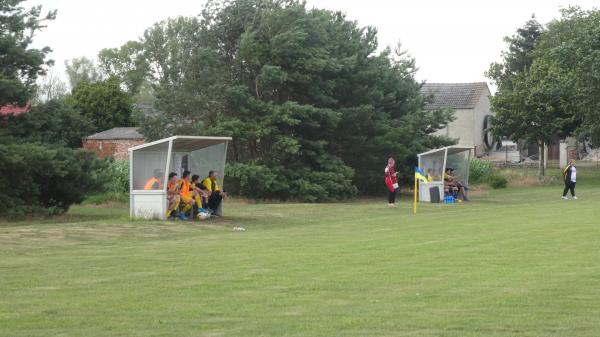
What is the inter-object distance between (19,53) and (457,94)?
222ft

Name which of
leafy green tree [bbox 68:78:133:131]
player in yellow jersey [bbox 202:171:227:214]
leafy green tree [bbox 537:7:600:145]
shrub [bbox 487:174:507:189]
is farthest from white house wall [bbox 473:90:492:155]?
player in yellow jersey [bbox 202:171:227:214]

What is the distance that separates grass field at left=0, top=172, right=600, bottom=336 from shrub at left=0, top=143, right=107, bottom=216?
234 inches

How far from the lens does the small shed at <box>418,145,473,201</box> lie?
142 ft

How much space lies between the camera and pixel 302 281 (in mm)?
13234

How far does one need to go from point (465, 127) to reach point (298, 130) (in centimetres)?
4968

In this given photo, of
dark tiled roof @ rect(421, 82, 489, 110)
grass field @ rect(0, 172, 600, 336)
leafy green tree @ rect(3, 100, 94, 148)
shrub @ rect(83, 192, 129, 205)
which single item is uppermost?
dark tiled roof @ rect(421, 82, 489, 110)

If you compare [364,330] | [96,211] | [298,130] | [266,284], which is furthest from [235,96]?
[364,330]

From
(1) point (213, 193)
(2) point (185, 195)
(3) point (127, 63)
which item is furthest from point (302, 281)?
(3) point (127, 63)

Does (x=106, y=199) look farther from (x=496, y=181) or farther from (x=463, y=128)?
(x=463, y=128)

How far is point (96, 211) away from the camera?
35969 millimetres

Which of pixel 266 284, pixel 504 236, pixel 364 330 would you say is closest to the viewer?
pixel 364 330

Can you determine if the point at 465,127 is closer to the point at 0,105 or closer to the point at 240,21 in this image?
the point at 240,21

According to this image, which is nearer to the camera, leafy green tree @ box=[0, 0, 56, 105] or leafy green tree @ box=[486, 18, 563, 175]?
leafy green tree @ box=[0, 0, 56, 105]

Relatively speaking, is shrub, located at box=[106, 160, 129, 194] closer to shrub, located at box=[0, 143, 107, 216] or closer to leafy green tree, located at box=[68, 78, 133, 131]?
shrub, located at box=[0, 143, 107, 216]
